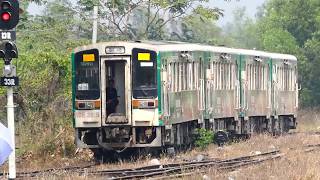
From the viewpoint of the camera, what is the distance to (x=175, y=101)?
71.9 ft

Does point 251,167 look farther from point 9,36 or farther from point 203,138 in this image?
point 9,36

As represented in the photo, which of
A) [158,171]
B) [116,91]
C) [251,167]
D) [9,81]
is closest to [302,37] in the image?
[116,91]

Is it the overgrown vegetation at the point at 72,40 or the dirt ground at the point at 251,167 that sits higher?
the overgrown vegetation at the point at 72,40

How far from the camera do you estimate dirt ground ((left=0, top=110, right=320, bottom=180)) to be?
623 inches

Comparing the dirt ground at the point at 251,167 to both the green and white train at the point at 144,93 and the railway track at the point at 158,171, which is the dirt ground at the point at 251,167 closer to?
the railway track at the point at 158,171

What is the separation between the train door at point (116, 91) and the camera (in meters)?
20.8

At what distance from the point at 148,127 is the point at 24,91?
4.82 metres

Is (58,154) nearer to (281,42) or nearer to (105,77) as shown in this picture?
(105,77)

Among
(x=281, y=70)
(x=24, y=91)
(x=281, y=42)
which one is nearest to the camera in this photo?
(x=24, y=91)

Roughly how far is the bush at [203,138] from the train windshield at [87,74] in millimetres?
4099

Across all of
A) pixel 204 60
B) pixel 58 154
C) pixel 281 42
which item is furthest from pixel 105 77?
pixel 281 42

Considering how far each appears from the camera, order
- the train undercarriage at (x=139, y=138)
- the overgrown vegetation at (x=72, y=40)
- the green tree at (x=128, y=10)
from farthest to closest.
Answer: the green tree at (x=128, y=10)
the overgrown vegetation at (x=72, y=40)
the train undercarriage at (x=139, y=138)

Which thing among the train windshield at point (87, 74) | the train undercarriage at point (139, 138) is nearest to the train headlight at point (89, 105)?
the train windshield at point (87, 74)

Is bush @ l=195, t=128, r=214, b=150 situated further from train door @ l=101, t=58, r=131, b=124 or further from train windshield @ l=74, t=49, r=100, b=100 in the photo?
train windshield @ l=74, t=49, r=100, b=100
